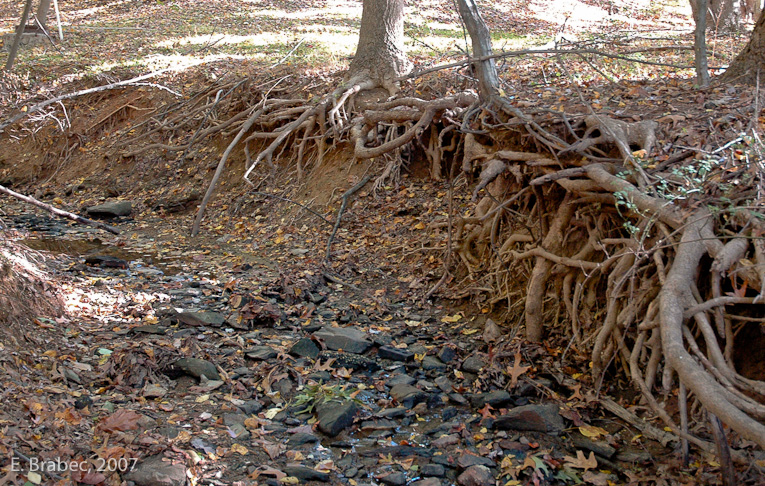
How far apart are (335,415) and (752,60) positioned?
5.21 metres

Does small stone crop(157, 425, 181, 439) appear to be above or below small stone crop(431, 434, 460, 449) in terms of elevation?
above

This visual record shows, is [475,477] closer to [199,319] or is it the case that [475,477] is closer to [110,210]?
[199,319]

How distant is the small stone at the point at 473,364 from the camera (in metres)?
4.74

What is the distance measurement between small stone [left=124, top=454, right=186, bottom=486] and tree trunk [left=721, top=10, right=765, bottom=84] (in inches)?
235

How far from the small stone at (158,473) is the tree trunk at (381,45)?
6760mm

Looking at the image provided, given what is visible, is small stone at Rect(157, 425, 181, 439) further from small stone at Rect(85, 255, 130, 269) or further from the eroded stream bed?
small stone at Rect(85, 255, 130, 269)

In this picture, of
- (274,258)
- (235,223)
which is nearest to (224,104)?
(235,223)

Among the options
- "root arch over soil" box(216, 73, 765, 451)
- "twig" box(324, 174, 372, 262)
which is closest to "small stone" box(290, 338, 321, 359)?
"root arch over soil" box(216, 73, 765, 451)

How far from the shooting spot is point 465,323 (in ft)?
18.3

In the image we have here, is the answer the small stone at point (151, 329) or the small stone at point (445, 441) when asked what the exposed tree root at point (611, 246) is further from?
the small stone at point (151, 329)

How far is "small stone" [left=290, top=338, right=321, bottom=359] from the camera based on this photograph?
4898mm

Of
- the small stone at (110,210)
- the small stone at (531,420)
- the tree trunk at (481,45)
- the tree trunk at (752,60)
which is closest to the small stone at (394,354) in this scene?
the small stone at (531,420)

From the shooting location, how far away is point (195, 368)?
445 cm

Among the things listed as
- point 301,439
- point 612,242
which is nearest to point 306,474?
point 301,439
